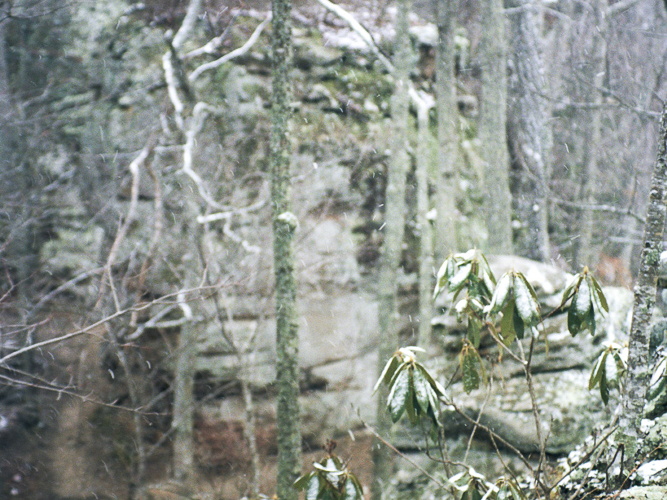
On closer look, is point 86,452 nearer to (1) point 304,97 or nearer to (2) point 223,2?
(1) point 304,97

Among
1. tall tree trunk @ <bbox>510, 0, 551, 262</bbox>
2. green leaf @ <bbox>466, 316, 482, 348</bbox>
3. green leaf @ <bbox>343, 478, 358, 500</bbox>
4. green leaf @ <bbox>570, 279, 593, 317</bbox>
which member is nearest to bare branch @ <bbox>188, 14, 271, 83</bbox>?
tall tree trunk @ <bbox>510, 0, 551, 262</bbox>

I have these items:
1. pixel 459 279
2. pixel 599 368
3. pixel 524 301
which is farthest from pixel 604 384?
pixel 459 279

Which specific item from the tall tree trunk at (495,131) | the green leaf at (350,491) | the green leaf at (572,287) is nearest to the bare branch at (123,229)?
the green leaf at (350,491)

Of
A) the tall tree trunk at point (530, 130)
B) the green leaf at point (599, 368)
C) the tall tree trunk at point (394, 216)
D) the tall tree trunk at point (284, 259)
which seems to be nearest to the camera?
the green leaf at point (599, 368)

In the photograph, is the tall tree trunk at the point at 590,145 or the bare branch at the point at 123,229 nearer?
the bare branch at the point at 123,229

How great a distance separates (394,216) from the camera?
27.5 ft

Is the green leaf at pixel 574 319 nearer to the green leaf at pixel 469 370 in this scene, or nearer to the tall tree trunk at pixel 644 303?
the tall tree trunk at pixel 644 303

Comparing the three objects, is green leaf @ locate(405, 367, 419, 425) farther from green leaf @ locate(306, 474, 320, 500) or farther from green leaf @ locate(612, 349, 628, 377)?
green leaf @ locate(612, 349, 628, 377)

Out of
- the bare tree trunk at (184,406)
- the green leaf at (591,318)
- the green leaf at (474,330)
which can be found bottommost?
the bare tree trunk at (184,406)

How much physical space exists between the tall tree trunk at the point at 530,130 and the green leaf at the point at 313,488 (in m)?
7.43

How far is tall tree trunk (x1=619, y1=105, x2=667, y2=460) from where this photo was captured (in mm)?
2715

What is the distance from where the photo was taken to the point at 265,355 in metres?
10.8

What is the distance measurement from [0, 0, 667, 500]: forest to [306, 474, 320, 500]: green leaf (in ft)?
9.52

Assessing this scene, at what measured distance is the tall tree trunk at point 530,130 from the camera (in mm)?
9703
